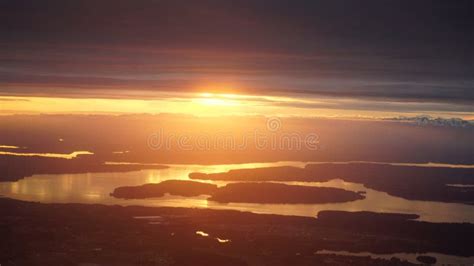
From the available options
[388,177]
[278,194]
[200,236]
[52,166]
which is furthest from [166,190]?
[388,177]

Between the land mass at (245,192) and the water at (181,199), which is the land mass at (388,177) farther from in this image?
the land mass at (245,192)

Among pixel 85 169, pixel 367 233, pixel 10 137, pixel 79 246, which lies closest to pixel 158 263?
pixel 79 246

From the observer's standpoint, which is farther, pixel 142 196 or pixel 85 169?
pixel 85 169

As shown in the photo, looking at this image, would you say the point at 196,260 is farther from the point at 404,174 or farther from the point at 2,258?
the point at 404,174

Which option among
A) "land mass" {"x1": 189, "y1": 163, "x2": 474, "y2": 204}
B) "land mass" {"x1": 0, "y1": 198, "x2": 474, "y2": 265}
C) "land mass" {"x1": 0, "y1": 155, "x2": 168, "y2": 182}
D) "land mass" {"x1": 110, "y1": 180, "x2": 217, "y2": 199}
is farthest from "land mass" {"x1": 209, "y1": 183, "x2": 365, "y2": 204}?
"land mass" {"x1": 0, "y1": 155, "x2": 168, "y2": 182}

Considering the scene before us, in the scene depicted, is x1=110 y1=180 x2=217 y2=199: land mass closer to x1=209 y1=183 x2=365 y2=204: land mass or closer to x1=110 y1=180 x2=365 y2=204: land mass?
x1=110 y1=180 x2=365 y2=204: land mass
